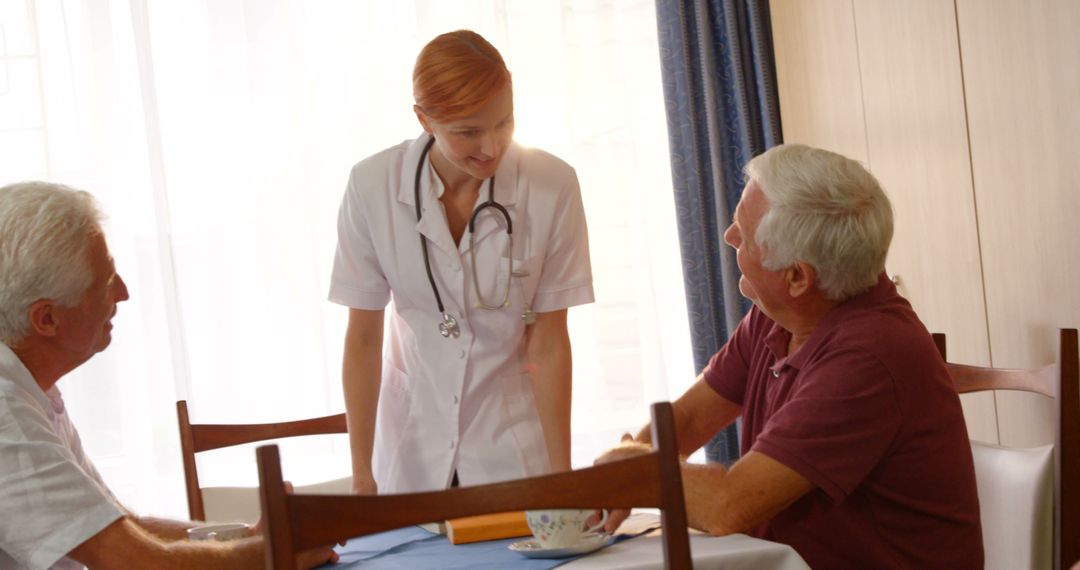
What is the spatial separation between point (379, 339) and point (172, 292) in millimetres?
1420

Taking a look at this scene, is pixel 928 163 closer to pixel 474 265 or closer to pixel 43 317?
pixel 474 265

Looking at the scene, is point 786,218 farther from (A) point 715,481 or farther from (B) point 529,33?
(B) point 529,33

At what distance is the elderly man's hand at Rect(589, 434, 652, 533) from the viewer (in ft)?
5.03

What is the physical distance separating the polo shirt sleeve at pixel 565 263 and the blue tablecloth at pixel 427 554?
635 millimetres

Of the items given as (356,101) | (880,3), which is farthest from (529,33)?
(880,3)

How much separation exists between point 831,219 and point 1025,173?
0.64 metres

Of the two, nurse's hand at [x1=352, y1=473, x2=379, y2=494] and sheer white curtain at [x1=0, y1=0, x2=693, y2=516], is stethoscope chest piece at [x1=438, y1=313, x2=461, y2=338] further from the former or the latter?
sheer white curtain at [x1=0, y1=0, x2=693, y2=516]

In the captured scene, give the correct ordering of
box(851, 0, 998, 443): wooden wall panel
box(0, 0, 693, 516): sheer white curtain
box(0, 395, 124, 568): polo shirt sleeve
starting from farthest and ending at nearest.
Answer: box(0, 0, 693, 516): sheer white curtain, box(851, 0, 998, 443): wooden wall panel, box(0, 395, 124, 568): polo shirt sleeve

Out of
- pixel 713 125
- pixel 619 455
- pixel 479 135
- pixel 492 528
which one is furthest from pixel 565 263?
pixel 713 125

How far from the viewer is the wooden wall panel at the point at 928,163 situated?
7.52 ft

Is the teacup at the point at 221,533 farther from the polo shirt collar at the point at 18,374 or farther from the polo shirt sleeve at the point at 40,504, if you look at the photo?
the polo shirt collar at the point at 18,374

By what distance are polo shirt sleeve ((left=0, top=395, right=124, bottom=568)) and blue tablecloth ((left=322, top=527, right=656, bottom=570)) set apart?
32 cm

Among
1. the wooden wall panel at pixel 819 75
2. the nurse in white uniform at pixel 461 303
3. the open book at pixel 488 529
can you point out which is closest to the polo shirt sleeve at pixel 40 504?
the open book at pixel 488 529

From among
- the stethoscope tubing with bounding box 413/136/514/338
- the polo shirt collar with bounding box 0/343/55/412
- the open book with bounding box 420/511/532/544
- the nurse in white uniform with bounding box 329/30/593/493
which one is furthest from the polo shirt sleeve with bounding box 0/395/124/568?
the stethoscope tubing with bounding box 413/136/514/338
